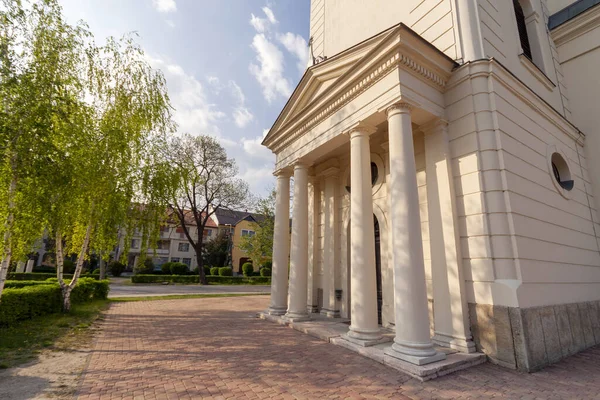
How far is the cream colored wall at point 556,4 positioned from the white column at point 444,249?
934cm

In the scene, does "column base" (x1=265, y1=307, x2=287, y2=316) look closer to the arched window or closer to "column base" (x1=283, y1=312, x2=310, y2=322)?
"column base" (x1=283, y1=312, x2=310, y2=322)

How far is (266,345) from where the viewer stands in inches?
253

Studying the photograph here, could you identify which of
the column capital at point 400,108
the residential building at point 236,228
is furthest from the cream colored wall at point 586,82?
the residential building at point 236,228

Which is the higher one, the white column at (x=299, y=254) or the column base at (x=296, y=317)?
the white column at (x=299, y=254)

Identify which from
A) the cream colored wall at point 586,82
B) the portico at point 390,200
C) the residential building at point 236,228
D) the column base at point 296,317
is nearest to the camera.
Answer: the portico at point 390,200

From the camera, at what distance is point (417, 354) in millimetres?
4906

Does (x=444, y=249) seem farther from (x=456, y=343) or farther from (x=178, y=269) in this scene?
(x=178, y=269)

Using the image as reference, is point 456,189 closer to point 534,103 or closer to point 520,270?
point 520,270

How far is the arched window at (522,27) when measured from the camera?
373 inches

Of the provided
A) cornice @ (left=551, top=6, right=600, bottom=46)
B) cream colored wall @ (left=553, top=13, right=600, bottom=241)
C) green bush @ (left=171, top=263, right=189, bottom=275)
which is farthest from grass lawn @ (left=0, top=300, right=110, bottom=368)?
green bush @ (left=171, top=263, right=189, bottom=275)

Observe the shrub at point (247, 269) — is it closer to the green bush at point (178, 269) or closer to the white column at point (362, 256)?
the green bush at point (178, 269)

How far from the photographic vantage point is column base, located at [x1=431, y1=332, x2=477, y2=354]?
18.0 feet

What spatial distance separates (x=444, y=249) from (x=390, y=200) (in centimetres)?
149

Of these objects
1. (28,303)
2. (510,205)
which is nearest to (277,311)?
(510,205)
